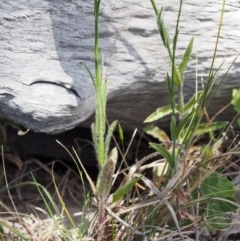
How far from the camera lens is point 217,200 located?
1693 mm

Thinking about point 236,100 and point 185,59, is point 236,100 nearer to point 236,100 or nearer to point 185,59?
point 236,100

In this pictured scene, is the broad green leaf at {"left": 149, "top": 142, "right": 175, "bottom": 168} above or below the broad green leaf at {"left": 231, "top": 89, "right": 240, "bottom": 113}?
below

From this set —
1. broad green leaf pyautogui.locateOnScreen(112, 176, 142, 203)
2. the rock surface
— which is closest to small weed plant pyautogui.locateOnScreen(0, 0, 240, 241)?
broad green leaf pyautogui.locateOnScreen(112, 176, 142, 203)

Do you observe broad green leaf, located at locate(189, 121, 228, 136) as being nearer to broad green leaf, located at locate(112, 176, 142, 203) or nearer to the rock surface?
the rock surface

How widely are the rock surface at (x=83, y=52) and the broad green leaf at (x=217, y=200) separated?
0.38m

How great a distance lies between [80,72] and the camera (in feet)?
5.46

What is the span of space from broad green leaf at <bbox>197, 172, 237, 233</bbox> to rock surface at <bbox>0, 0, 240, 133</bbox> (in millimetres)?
385

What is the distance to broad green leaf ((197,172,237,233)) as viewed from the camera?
1.64 m

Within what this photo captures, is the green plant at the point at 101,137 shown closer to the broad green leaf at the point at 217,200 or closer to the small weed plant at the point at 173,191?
the small weed plant at the point at 173,191

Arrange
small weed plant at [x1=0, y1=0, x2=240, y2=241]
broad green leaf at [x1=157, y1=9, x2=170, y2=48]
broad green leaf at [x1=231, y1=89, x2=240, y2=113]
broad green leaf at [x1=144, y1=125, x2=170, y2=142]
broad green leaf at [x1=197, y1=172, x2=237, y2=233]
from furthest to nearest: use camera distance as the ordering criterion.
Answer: broad green leaf at [x1=144, y1=125, x2=170, y2=142] → broad green leaf at [x1=231, y1=89, x2=240, y2=113] → broad green leaf at [x1=197, y1=172, x2=237, y2=233] → small weed plant at [x1=0, y1=0, x2=240, y2=241] → broad green leaf at [x1=157, y1=9, x2=170, y2=48]

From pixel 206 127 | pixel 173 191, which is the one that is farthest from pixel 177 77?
pixel 173 191

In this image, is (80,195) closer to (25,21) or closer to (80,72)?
(80,72)

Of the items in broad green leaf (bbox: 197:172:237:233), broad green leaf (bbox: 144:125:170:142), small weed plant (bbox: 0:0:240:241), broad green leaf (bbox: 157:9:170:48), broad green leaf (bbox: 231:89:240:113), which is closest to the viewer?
broad green leaf (bbox: 157:9:170:48)

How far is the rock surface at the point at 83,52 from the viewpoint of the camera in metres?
1.58
